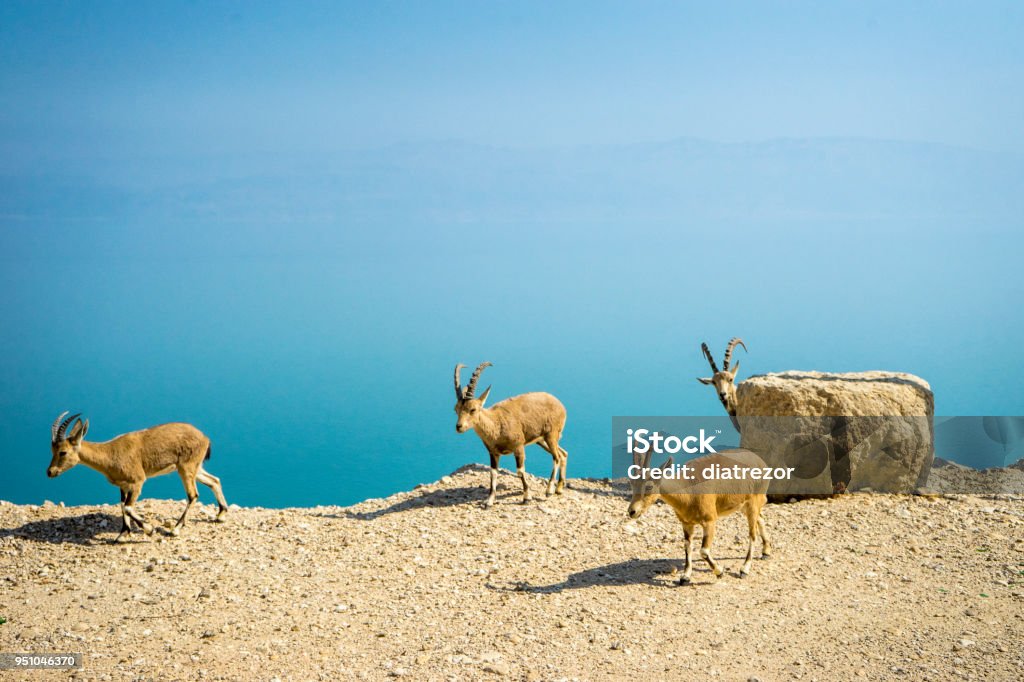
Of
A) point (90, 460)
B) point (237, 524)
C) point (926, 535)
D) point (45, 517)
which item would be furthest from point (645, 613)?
point (45, 517)

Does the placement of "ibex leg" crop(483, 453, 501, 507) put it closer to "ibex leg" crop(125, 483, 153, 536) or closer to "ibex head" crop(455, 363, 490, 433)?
"ibex head" crop(455, 363, 490, 433)

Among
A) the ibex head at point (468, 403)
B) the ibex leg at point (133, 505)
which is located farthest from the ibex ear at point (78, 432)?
the ibex head at point (468, 403)

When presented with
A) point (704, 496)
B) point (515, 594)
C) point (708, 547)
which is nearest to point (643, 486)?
point (704, 496)

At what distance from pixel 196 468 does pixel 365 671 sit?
5.72 metres

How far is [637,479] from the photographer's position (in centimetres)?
1235

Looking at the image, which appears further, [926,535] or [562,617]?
[926,535]

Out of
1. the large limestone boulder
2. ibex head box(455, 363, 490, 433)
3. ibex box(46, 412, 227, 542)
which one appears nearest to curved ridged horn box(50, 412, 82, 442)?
ibex box(46, 412, 227, 542)

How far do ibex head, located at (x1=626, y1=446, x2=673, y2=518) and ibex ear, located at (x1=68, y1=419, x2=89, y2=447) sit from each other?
8.17 metres

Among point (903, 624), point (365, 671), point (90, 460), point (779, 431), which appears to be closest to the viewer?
point (365, 671)

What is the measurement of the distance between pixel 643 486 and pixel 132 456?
767cm

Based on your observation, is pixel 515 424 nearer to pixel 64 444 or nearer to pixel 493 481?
pixel 493 481

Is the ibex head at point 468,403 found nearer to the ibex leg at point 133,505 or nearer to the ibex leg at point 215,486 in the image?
the ibex leg at point 215,486

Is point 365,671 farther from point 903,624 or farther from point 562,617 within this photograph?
point 903,624

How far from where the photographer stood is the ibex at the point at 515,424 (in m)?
16.2
